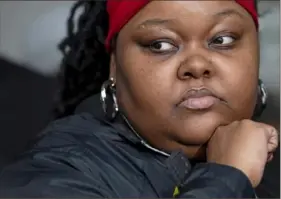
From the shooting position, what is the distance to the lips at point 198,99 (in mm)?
856

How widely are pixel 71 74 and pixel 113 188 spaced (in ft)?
1.29

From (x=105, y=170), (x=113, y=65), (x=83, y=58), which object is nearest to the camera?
(x=105, y=170)

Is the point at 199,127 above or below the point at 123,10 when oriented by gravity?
below

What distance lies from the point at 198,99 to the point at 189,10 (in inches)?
5.2

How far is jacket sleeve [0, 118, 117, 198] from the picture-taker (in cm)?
79

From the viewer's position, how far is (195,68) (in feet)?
2.76

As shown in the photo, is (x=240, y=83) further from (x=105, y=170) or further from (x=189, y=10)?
(x=105, y=170)

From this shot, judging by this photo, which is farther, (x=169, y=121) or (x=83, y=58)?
(x=83, y=58)

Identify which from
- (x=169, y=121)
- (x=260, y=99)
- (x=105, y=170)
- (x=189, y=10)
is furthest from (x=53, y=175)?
(x=260, y=99)

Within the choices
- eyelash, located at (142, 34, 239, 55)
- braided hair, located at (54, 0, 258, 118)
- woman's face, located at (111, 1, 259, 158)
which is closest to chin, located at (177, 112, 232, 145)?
woman's face, located at (111, 1, 259, 158)

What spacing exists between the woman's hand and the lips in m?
0.05

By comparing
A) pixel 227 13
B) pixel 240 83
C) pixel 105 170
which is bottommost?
pixel 105 170

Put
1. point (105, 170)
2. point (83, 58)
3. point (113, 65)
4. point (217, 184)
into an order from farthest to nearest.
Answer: point (83, 58) < point (113, 65) < point (105, 170) < point (217, 184)

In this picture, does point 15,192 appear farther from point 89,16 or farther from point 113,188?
point 89,16
